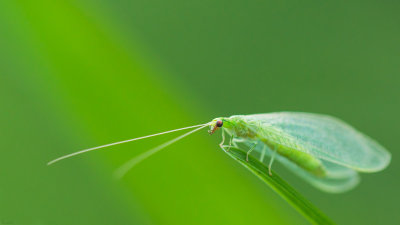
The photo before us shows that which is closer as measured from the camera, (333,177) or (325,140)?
(325,140)

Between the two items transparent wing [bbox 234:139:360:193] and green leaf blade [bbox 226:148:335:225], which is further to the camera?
transparent wing [bbox 234:139:360:193]

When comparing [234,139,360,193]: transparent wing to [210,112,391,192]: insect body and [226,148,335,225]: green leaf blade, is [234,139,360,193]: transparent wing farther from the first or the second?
[226,148,335,225]: green leaf blade

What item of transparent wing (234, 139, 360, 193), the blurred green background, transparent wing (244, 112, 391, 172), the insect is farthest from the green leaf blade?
transparent wing (234, 139, 360, 193)

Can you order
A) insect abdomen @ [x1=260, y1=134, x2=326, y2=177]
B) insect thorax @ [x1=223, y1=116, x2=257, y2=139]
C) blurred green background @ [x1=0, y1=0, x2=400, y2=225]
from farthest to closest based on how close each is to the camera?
insect abdomen @ [x1=260, y1=134, x2=326, y2=177] → insect thorax @ [x1=223, y1=116, x2=257, y2=139] → blurred green background @ [x1=0, y1=0, x2=400, y2=225]

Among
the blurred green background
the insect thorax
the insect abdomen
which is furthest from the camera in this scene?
the insect abdomen

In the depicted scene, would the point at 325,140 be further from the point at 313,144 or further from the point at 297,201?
the point at 297,201

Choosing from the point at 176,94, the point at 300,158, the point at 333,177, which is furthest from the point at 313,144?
the point at 176,94
